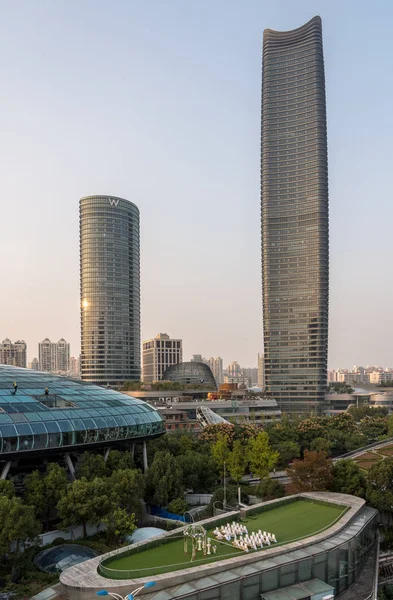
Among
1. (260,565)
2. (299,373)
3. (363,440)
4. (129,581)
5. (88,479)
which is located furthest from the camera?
(299,373)

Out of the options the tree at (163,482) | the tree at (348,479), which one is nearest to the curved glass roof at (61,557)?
the tree at (163,482)

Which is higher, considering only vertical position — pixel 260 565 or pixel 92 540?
pixel 260 565

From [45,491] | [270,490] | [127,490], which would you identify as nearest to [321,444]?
[270,490]

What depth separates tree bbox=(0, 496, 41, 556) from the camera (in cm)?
3769

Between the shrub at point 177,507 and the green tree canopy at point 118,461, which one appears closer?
the shrub at point 177,507

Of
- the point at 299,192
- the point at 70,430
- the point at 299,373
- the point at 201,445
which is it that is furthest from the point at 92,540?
the point at 299,192

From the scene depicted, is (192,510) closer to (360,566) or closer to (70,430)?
(70,430)

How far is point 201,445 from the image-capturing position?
247ft

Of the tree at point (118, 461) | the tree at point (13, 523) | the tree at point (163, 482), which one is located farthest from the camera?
the tree at point (118, 461)

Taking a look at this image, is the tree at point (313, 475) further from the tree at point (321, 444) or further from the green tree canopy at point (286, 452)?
the green tree canopy at point (286, 452)

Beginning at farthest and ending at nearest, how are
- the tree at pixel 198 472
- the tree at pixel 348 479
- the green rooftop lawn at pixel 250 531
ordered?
the tree at pixel 198 472
the tree at pixel 348 479
the green rooftop lawn at pixel 250 531

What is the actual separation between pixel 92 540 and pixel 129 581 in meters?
20.1

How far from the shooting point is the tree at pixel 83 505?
43969 mm

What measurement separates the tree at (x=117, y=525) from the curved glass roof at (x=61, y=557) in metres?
2.31
